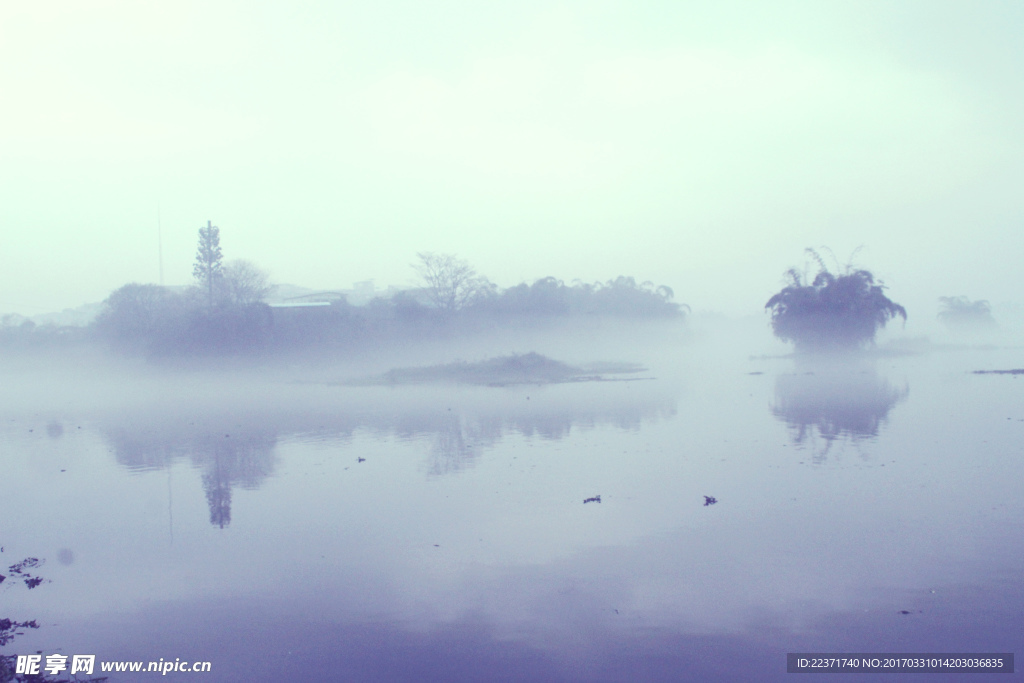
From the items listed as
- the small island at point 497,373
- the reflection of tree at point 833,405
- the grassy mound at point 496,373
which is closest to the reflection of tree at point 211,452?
the reflection of tree at point 833,405

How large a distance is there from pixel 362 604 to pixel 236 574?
1494 mm

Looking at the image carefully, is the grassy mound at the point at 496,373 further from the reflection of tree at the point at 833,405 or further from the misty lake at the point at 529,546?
the misty lake at the point at 529,546

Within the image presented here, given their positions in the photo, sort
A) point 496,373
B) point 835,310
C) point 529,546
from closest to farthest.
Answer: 1. point 529,546
2. point 496,373
3. point 835,310

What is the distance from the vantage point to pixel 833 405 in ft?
56.9

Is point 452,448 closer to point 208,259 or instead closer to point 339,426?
point 339,426

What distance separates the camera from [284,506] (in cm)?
884

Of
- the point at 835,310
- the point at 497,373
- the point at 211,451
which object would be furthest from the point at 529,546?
the point at 835,310

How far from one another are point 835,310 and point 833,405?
2583 centimetres

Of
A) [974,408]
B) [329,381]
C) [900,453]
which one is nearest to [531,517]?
[900,453]

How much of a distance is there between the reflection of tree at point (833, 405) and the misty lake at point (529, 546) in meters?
0.21

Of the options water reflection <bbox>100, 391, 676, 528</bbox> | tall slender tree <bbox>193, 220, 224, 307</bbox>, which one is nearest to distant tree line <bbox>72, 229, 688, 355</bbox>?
tall slender tree <bbox>193, 220, 224, 307</bbox>

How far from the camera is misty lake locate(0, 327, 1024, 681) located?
4797 millimetres

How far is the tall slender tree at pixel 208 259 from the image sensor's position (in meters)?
51.1

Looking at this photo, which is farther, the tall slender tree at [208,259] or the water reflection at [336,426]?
the tall slender tree at [208,259]
